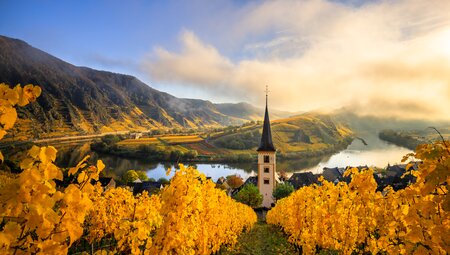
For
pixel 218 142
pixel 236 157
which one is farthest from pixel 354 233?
pixel 218 142

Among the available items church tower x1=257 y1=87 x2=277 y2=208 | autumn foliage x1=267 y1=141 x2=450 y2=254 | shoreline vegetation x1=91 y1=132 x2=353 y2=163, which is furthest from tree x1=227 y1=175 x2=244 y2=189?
autumn foliage x1=267 y1=141 x2=450 y2=254

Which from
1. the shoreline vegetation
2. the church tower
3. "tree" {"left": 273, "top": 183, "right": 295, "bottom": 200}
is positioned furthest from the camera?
the shoreline vegetation

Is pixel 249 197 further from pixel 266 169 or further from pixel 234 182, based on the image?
pixel 234 182

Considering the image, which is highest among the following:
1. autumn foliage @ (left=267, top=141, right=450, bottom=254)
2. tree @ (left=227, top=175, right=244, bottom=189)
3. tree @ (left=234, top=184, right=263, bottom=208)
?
autumn foliage @ (left=267, top=141, right=450, bottom=254)

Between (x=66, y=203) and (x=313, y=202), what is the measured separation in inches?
418

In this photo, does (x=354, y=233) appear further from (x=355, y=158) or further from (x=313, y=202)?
(x=355, y=158)

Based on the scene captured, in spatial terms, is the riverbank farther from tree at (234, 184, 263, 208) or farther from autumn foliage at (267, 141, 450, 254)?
autumn foliage at (267, 141, 450, 254)

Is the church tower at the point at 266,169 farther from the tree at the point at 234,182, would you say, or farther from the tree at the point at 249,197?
the tree at the point at 234,182

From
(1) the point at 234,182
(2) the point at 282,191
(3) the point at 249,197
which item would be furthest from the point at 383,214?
(1) the point at 234,182

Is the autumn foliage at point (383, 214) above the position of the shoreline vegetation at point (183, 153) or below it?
above

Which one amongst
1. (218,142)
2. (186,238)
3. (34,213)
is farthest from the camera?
(218,142)

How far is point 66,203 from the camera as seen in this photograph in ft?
9.40

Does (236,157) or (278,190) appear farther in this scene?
(236,157)

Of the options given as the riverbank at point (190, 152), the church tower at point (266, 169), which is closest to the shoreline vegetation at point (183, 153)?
the riverbank at point (190, 152)
